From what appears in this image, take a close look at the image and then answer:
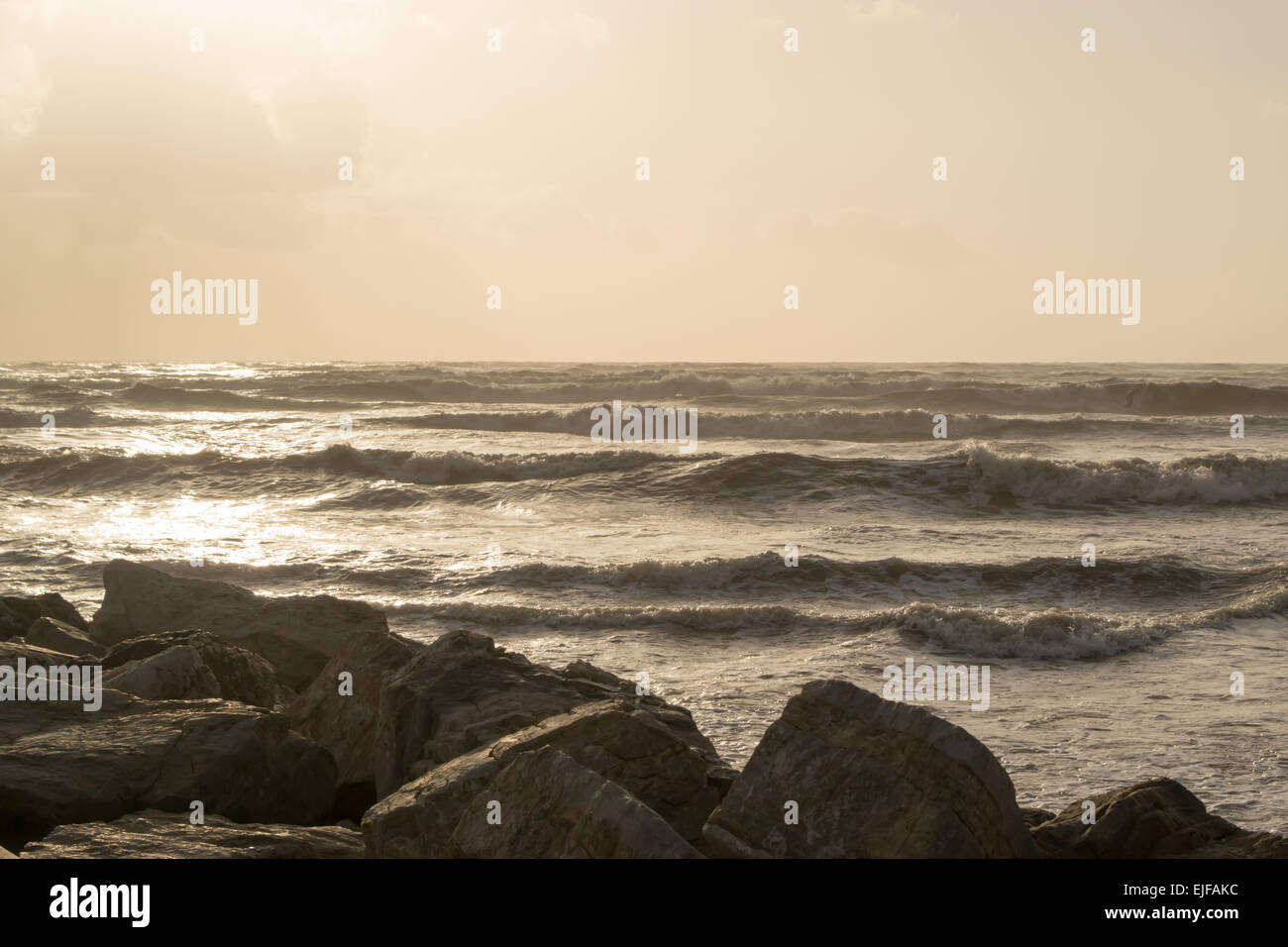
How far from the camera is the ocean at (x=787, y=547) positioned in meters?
9.64

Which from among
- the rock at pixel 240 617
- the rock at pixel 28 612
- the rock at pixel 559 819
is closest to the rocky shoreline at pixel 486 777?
the rock at pixel 559 819

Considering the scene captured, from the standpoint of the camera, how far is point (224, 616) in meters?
9.58

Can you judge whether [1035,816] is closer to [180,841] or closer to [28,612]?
[180,841]

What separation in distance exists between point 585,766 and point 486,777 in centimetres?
44

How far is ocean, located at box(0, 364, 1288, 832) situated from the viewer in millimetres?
9641

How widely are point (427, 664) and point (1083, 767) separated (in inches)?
180

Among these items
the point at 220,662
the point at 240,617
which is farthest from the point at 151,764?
the point at 240,617

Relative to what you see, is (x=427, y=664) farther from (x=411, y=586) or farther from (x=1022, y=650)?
(x=411, y=586)

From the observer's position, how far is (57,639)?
345 inches

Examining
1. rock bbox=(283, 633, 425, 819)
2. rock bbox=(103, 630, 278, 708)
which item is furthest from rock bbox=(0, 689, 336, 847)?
rock bbox=(103, 630, 278, 708)

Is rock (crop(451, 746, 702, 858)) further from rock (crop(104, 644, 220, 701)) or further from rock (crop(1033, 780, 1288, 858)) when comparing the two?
rock (crop(104, 644, 220, 701))

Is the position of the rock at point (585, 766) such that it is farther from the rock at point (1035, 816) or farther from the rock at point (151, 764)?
the rock at point (1035, 816)

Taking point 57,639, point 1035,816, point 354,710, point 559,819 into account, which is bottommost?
point 1035,816
